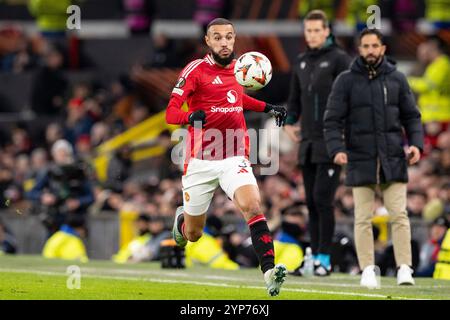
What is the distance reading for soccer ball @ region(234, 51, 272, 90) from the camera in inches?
474

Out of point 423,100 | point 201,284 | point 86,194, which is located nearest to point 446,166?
point 423,100

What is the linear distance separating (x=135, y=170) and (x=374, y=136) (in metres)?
12.3

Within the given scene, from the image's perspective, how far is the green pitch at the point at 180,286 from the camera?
12.1m

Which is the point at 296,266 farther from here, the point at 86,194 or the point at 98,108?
the point at 98,108

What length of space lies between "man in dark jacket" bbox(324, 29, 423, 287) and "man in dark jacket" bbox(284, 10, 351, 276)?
0.84m

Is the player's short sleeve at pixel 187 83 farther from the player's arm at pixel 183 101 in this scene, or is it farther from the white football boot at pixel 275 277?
the white football boot at pixel 275 277

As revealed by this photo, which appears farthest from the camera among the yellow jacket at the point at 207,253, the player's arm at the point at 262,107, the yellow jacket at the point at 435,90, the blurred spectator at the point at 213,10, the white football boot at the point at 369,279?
the blurred spectator at the point at 213,10

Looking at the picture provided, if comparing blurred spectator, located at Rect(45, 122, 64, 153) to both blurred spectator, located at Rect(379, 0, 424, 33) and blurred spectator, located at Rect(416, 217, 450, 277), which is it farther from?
blurred spectator, located at Rect(416, 217, 450, 277)

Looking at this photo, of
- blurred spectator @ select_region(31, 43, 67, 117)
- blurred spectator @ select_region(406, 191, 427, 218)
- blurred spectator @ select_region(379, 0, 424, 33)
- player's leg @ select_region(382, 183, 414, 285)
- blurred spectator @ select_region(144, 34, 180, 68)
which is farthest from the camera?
blurred spectator @ select_region(31, 43, 67, 117)

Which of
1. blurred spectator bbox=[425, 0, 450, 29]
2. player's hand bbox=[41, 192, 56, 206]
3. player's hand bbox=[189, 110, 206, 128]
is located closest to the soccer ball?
player's hand bbox=[189, 110, 206, 128]

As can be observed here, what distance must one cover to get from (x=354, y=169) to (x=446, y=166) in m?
6.26

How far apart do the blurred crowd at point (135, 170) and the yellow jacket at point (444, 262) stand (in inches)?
39.8

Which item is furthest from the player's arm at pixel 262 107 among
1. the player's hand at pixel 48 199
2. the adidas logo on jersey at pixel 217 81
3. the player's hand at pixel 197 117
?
the player's hand at pixel 48 199

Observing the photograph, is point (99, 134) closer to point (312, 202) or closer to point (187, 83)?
point (312, 202)
